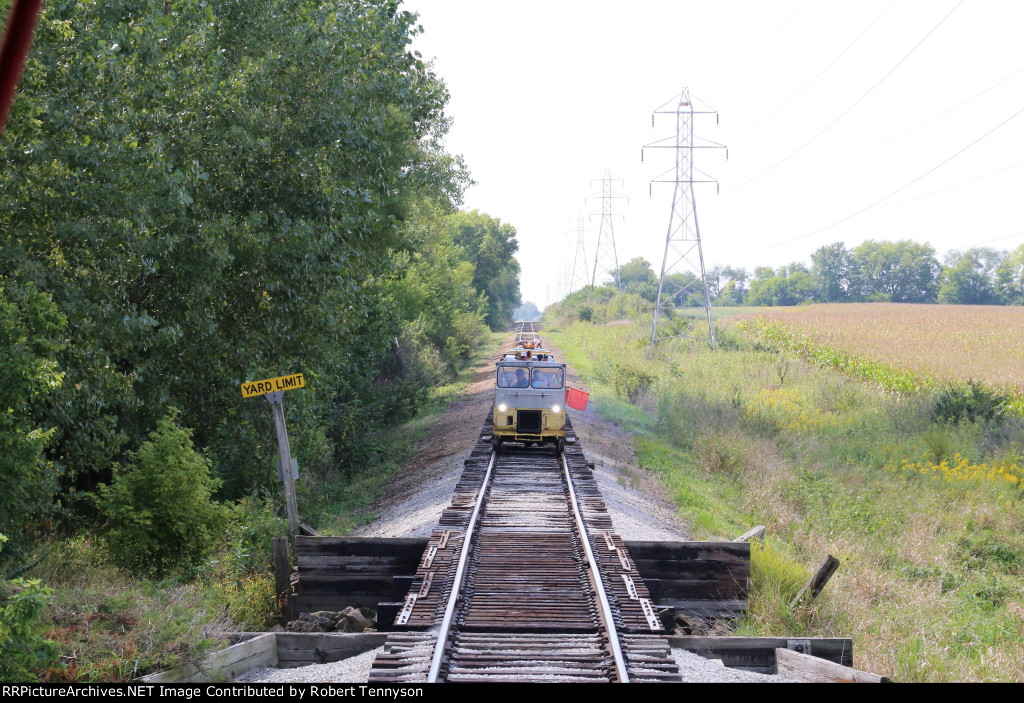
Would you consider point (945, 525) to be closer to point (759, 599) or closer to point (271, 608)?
point (759, 599)

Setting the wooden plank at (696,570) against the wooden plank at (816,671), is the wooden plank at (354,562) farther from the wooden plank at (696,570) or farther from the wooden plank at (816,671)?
the wooden plank at (816,671)

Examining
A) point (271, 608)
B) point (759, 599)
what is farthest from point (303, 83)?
point (759, 599)

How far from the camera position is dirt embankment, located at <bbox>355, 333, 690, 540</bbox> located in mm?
13953

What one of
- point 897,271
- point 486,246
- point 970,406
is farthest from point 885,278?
point 970,406

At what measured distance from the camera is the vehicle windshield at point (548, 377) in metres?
18.2

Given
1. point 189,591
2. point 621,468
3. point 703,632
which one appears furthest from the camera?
point 621,468

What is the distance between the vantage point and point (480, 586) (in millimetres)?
9672

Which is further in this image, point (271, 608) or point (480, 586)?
point (271, 608)

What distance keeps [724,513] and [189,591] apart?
34.0ft

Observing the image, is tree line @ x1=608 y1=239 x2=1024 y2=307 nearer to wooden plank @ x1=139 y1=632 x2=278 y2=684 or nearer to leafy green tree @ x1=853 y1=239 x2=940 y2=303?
leafy green tree @ x1=853 y1=239 x2=940 y2=303

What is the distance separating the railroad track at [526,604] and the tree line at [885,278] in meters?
91.0

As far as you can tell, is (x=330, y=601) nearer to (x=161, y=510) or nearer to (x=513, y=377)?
(x=161, y=510)

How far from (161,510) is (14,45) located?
10.5 m

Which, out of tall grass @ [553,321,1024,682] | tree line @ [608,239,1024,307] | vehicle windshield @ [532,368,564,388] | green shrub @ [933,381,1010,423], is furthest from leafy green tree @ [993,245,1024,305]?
vehicle windshield @ [532,368,564,388]
